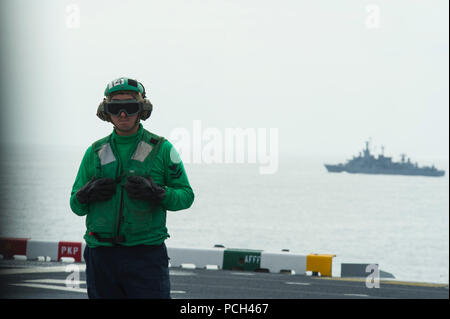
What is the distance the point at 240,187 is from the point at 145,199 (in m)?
149

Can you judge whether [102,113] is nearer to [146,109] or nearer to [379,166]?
[146,109]

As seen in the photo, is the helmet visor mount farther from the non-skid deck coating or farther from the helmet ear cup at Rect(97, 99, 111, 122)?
the non-skid deck coating

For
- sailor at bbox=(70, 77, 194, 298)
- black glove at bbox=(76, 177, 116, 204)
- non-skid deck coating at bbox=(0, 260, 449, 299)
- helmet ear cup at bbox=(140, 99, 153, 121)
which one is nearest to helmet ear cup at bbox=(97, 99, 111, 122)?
sailor at bbox=(70, 77, 194, 298)

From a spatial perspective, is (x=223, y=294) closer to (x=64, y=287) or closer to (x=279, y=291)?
(x=279, y=291)

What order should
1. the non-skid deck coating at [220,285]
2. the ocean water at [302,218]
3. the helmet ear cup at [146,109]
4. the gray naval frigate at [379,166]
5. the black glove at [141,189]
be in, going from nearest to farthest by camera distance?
1. the black glove at [141,189]
2. the helmet ear cup at [146,109]
3. the non-skid deck coating at [220,285]
4. the ocean water at [302,218]
5. the gray naval frigate at [379,166]

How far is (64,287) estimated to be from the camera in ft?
32.6

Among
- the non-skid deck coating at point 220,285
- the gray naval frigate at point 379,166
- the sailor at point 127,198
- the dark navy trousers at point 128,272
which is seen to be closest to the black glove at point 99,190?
the sailor at point 127,198

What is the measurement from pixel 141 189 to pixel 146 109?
1.23 ft

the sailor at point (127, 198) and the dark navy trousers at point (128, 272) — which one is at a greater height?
the sailor at point (127, 198)

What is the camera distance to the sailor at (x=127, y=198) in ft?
13.1

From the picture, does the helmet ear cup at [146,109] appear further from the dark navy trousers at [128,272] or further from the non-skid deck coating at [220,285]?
the non-skid deck coating at [220,285]

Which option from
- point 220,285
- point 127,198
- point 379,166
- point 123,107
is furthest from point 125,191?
point 379,166

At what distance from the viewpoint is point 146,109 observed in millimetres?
4051

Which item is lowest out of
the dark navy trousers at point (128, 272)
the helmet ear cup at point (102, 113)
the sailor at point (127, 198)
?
the dark navy trousers at point (128, 272)
